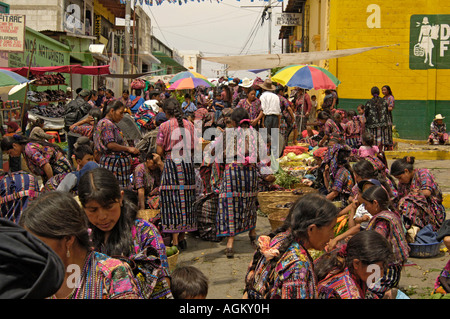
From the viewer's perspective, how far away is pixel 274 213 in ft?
24.2

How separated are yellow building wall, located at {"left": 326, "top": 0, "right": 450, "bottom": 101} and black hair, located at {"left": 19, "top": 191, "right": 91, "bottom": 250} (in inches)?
621

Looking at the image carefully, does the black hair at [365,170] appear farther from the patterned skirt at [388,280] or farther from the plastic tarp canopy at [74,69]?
the plastic tarp canopy at [74,69]

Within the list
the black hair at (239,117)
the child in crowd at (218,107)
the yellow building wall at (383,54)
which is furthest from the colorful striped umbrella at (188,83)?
the black hair at (239,117)

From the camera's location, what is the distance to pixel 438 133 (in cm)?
1658

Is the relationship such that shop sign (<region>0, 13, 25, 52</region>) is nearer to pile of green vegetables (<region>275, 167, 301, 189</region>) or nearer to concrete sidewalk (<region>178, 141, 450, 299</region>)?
pile of green vegetables (<region>275, 167, 301, 189</region>)

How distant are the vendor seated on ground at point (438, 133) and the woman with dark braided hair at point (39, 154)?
13320 mm

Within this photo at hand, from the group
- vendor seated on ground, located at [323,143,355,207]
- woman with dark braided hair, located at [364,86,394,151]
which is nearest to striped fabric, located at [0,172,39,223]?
vendor seated on ground, located at [323,143,355,207]

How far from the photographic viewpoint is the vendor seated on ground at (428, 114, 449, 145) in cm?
1658

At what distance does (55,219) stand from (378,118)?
37.6 feet

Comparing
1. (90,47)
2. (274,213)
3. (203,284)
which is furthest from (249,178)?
(90,47)

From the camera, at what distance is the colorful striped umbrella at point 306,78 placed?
12.4 meters

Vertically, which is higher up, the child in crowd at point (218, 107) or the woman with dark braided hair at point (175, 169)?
the child in crowd at point (218, 107)
